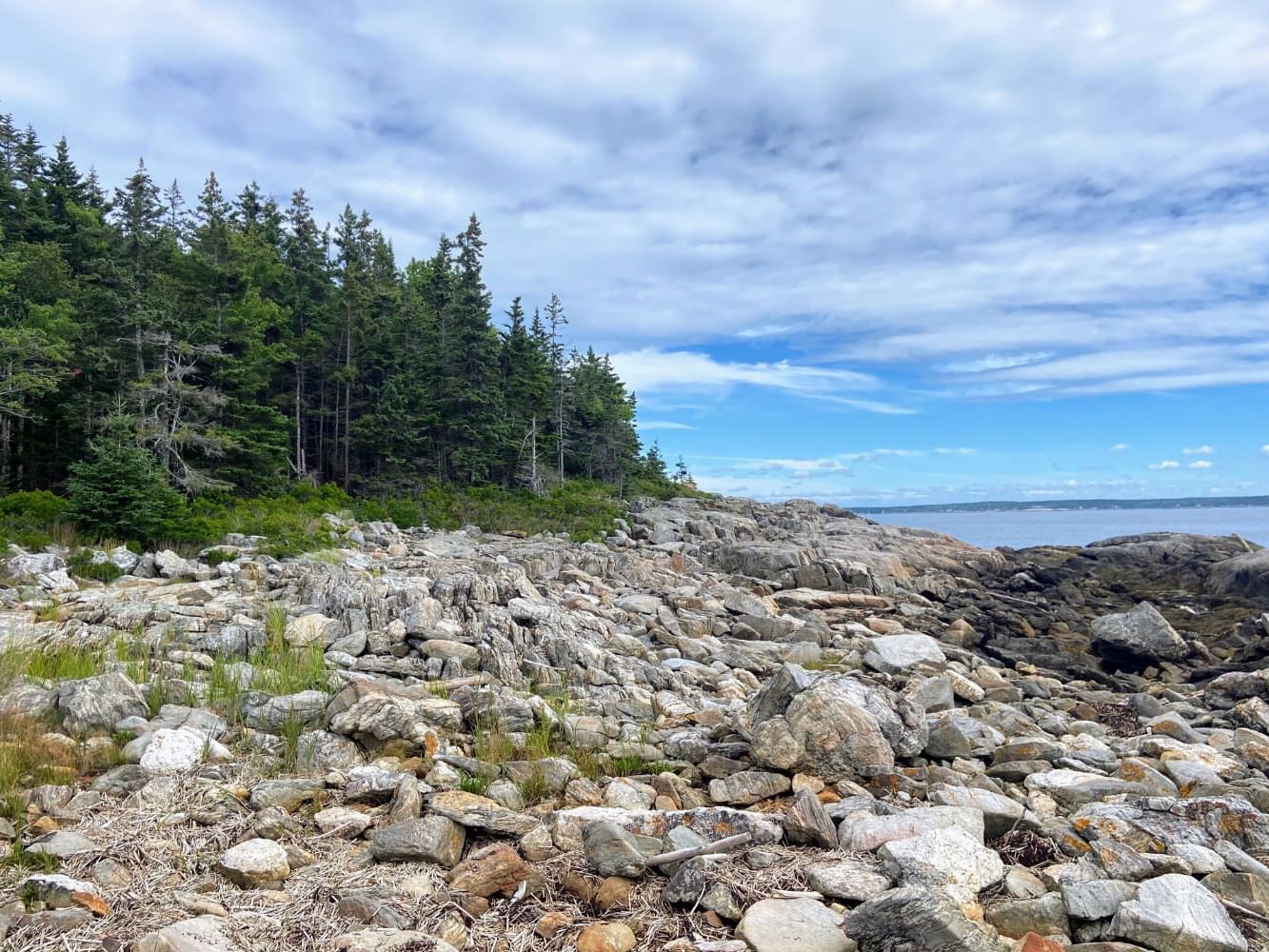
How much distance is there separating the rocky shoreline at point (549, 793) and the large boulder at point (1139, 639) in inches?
171

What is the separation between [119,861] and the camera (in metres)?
4.04

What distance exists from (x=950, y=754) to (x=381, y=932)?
483 cm

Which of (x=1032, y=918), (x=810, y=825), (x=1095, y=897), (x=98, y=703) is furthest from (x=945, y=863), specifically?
(x=98, y=703)

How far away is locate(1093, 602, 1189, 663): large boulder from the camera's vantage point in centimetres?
1647

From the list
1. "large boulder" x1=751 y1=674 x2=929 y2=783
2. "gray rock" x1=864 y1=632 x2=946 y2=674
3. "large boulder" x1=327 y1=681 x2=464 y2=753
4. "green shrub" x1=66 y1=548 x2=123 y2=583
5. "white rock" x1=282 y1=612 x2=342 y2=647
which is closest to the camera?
"large boulder" x1=751 y1=674 x2=929 y2=783

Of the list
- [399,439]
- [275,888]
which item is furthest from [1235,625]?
[399,439]

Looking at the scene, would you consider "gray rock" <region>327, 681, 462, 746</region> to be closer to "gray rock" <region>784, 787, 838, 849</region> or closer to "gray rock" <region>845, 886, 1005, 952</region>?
"gray rock" <region>784, 787, 838, 849</region>

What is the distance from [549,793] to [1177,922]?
357 cm

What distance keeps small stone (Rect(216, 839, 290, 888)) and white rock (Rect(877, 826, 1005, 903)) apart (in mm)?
3187

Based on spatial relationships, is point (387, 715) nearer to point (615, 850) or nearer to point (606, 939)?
point (615, 850)

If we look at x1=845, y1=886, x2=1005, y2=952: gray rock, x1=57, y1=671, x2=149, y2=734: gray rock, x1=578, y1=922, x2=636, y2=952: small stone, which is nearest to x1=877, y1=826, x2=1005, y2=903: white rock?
x1=845, y1=886, x2=1005, y2=952: gray rock

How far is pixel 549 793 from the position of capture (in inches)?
212

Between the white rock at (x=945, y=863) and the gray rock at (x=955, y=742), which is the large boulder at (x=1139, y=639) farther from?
the white rock at (x=945, y=863)

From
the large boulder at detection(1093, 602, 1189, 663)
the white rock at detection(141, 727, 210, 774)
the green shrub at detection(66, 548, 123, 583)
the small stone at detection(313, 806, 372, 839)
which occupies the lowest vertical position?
the large boulder at detection(1093, 602, 1189, 663)
